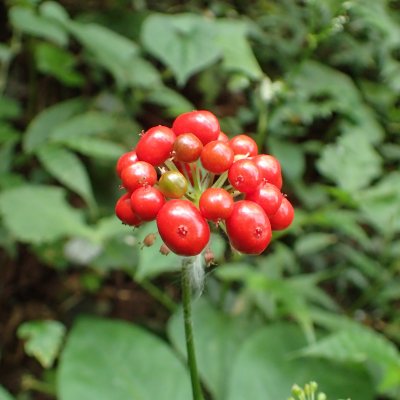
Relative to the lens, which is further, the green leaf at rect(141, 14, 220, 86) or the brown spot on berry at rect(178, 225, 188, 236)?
the green leaf at rect(141, 14, 220, 86)

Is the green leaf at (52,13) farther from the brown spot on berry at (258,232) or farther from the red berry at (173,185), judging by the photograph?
the brown spot on berry at (258,232)

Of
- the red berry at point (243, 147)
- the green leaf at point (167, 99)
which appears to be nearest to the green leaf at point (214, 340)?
the green leaf at point (167, 99)

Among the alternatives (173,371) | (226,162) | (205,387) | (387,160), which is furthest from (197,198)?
(387,160)

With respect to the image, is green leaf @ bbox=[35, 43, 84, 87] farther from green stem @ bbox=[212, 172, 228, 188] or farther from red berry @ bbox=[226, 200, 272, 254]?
red berry @ bbox=[226, 200, 272, 254]

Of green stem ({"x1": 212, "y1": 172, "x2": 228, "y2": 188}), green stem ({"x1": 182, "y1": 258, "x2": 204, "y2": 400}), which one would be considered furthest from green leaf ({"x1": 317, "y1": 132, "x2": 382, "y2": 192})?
green stem ({"x1": 182, "y1": 258, "x2": 204, "y2": 400})

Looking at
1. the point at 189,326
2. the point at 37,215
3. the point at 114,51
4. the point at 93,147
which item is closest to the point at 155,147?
the point at 189,326

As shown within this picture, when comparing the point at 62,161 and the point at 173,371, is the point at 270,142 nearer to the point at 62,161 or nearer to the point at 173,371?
the point at 62,161
